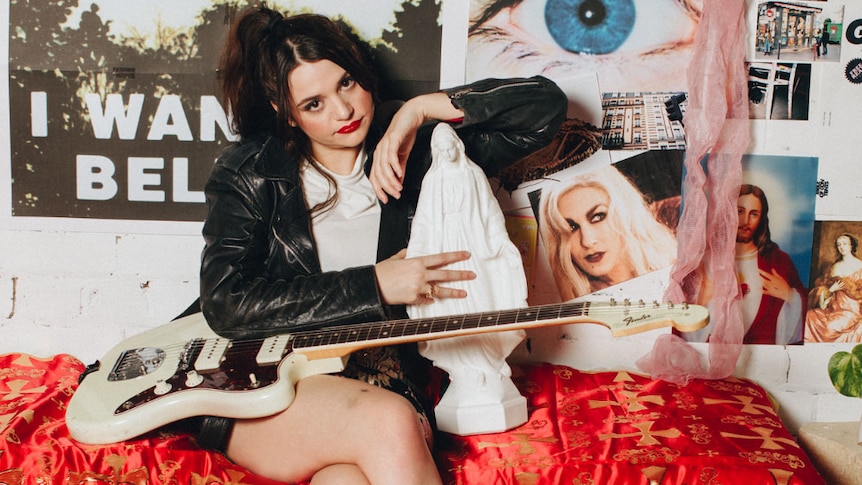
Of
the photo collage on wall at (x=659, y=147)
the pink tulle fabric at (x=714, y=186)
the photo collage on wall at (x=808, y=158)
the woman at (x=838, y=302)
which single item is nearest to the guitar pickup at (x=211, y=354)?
the photo collage on wall at (x=659, y=147)

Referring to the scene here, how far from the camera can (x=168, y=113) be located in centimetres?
216

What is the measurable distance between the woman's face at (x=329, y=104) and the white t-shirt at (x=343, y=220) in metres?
0.09

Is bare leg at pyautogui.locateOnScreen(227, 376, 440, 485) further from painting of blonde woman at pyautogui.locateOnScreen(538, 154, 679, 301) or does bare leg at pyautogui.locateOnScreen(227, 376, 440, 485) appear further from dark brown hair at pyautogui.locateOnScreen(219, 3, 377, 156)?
→ painting of blonde woman at pyautogui.locateOnScreen(538, 154, 679, 301)

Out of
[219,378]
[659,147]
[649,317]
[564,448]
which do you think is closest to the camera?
[649,317]

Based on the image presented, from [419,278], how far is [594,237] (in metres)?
0.74

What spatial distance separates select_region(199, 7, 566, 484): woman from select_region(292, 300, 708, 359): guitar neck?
0.06 metres

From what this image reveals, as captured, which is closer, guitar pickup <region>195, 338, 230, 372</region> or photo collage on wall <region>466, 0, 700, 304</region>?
guitar pickup <region>195, 338, 230, 372</region>

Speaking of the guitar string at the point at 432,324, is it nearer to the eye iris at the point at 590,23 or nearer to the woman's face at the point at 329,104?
the woman's face at the point at 329,104

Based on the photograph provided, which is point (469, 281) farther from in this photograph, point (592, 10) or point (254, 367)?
point (592, 10)

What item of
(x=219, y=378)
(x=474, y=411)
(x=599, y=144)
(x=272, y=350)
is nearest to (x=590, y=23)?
(x=599, y=144)

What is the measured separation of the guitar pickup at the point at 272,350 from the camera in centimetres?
156

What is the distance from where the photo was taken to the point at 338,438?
4.75 ft

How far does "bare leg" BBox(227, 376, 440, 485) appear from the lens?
54.7 inches

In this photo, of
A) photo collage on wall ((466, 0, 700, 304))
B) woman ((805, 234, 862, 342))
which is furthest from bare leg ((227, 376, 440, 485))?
woman ((805, 234, 862, 342))
